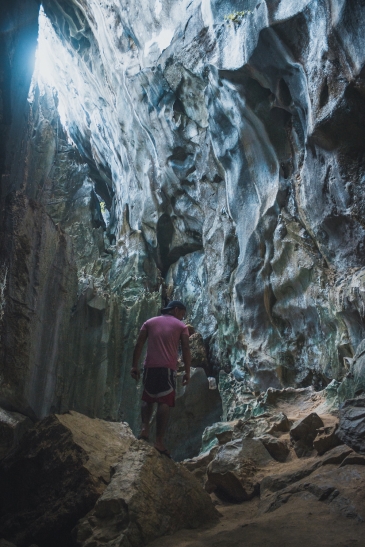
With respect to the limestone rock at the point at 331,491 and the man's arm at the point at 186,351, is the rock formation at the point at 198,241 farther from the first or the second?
the man's arm at the point at 186,351

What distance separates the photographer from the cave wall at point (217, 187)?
25.5ft

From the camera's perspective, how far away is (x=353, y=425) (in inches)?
170

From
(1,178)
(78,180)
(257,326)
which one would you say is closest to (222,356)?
(257,326)

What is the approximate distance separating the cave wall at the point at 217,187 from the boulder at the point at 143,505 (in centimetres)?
184

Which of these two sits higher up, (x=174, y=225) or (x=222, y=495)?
(x=174, y=225)

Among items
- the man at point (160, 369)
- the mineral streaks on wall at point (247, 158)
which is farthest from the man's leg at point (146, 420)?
the mineral streaks on wall at point (247, 158)

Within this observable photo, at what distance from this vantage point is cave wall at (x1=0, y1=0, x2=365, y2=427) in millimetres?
7777

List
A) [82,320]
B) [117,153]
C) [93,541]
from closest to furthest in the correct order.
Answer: [93,541] → [82,320] → [117,153]

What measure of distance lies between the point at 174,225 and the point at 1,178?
1188cm

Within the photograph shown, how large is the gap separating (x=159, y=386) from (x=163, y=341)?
429 millimetres

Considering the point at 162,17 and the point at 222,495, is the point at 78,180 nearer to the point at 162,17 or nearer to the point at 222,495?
the point at 162,17

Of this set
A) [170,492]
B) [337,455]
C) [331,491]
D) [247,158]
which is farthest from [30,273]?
[247,158]

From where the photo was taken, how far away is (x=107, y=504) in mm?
3486

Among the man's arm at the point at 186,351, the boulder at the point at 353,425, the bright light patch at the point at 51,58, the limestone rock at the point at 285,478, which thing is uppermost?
the bright light patch at the point at 51,58
